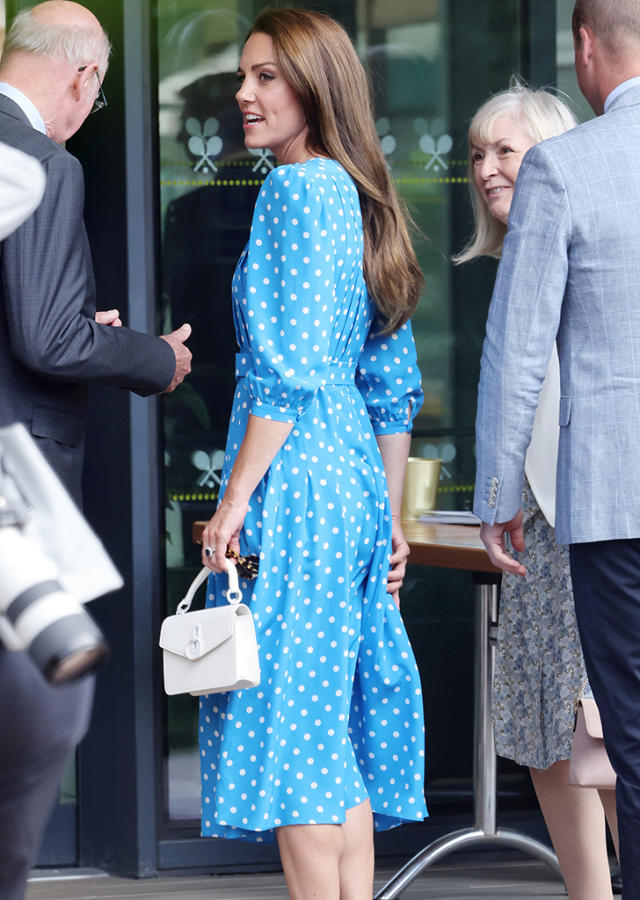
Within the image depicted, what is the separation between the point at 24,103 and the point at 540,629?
1477mm

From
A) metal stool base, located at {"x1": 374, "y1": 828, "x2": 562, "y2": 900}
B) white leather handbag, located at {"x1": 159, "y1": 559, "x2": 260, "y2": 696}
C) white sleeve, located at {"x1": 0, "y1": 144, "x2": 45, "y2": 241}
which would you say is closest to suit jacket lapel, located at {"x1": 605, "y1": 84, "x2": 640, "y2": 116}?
white leather handbag, located at {"x1": 159, "y1": 559, "x2": 260, "y2": 696}

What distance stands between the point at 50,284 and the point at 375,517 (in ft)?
2.43

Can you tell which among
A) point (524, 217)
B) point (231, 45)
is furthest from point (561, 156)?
point (231, 45)

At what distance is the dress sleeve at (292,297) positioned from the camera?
235 cm

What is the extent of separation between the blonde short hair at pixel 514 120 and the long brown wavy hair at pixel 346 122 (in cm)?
48

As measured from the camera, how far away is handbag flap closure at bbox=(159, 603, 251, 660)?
2.29m

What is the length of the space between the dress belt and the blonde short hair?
23.4 inches

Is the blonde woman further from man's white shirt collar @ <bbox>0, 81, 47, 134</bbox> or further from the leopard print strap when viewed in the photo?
man's white shirt collar @ <bbox>0, 81, 47, 134</bbox>

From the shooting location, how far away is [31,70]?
8.32 ft

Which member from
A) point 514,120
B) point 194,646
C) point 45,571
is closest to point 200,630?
point 194,646

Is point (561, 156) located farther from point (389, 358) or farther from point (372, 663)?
point (372, 663)

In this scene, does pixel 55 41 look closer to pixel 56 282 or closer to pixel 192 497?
pixel 56 282

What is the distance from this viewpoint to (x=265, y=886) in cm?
349

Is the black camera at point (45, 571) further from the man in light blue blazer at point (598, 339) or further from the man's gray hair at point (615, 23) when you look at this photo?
the man's gray hair at point (615, 23)
